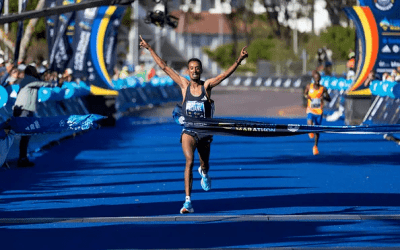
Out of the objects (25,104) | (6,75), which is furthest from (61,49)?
(25,104)

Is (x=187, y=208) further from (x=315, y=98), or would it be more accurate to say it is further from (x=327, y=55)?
(x=327, y=55)

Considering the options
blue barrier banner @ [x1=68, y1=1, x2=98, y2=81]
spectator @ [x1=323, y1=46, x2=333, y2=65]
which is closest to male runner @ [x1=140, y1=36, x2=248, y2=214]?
blue barrier banner @ [x1=68, y1=1, x2=98, y2=81]

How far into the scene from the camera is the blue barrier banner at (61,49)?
81.4ft

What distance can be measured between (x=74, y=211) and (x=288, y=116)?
2176 centimetres

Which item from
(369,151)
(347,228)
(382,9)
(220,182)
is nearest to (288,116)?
(382,9)

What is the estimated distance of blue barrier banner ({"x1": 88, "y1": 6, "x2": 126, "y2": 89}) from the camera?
2580 centimetres

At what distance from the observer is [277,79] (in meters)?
65.7

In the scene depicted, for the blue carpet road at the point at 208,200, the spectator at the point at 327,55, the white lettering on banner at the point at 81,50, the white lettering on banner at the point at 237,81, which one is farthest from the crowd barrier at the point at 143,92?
the white lettering on banner at the point at 237,81

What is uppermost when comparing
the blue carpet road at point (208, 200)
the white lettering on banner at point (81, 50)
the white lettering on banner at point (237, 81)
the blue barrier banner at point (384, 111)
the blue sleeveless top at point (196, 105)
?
the blue sleeveless top at point (196, 105)

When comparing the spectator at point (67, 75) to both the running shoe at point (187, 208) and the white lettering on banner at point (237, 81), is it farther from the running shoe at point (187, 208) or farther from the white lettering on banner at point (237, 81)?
the white lettering on banner at point (237, 81)

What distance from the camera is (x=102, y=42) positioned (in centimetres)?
2623

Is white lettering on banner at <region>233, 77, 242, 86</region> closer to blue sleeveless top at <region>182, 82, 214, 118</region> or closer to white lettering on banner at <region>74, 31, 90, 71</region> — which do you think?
white lettering on banner at <region>74, 31, 90, 71</region>

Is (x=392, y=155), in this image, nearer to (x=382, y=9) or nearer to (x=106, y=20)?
(x=382, y=9)

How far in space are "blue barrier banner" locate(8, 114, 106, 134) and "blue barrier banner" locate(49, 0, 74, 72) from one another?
446 inches
